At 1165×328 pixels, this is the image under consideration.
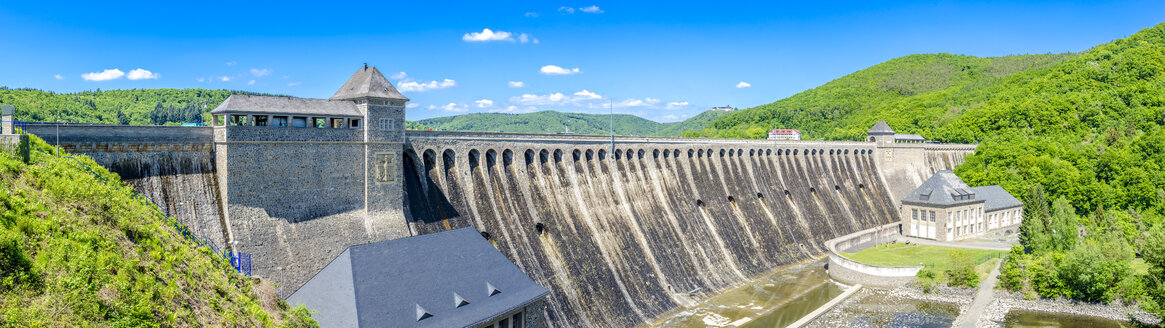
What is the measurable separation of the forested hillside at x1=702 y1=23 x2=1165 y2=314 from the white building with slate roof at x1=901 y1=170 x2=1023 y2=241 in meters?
4.82

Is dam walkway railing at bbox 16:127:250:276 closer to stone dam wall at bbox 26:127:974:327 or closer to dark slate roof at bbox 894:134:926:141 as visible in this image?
stone dam wall at bbox 26:127:974:327

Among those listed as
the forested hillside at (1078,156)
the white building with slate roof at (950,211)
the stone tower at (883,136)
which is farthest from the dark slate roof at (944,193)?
the stone tower at (883,136)

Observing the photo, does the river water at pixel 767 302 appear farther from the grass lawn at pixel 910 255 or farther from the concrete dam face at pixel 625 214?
the grass lawn at pixel 910 255

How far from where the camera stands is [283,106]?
33.1m

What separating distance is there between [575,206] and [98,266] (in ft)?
122

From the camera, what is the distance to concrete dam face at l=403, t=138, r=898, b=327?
4269 centimetres

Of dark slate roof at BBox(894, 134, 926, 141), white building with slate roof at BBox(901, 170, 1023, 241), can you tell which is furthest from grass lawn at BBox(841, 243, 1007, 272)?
dark slate roof at BBox(894, 134, 926, 141)

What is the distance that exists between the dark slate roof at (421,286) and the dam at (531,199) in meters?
6.97

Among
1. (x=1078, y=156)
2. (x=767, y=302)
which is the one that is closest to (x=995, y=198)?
(x=1078, y=156)

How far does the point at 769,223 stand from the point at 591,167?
24345 mm

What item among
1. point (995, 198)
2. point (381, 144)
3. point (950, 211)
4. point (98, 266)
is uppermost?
point (381, 144)

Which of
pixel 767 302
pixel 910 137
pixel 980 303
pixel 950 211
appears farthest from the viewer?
pixel 910 137

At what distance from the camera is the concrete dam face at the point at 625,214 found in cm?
4269

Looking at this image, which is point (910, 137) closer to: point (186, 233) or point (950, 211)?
point (950, 211)
